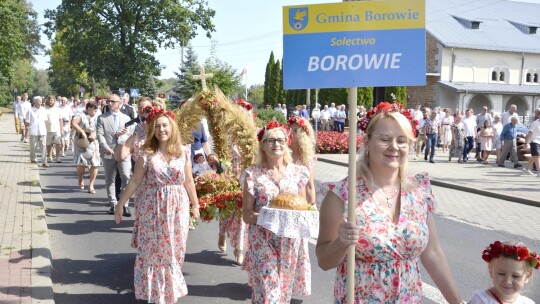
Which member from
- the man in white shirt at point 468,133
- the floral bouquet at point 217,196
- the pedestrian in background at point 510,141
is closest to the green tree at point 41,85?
the man in white shirt at point 468,133

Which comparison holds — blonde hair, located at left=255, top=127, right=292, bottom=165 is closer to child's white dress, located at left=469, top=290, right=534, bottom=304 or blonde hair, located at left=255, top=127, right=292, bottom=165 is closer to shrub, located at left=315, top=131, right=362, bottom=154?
child's white dress, located at left=469, top=290, right=534, bottom=304

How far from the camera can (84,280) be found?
690 cm

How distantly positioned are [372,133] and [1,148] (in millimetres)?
21609

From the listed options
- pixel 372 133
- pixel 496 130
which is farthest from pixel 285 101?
pixel 372 133

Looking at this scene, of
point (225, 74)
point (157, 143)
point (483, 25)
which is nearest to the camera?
point (157, 143)

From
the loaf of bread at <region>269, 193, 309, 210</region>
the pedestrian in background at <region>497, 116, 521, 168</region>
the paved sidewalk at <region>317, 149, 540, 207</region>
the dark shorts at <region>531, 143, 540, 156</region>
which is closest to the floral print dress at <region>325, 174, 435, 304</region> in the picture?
the loaf of bread at <region>269, 193, 309, 210</region>

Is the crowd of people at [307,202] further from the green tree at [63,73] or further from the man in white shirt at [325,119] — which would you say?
the green tree at [63,73]

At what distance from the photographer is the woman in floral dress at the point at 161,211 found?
5676 mm

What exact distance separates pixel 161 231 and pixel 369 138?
9.59 ft

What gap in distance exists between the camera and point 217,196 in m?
6.90

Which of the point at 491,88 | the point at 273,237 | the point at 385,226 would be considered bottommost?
the point at 273,237

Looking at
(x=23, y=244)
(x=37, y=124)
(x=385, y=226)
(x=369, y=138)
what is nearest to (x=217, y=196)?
(x=23, y=244)

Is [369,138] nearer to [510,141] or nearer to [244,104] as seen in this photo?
[244,104]

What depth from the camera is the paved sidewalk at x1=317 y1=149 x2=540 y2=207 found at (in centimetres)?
1377
